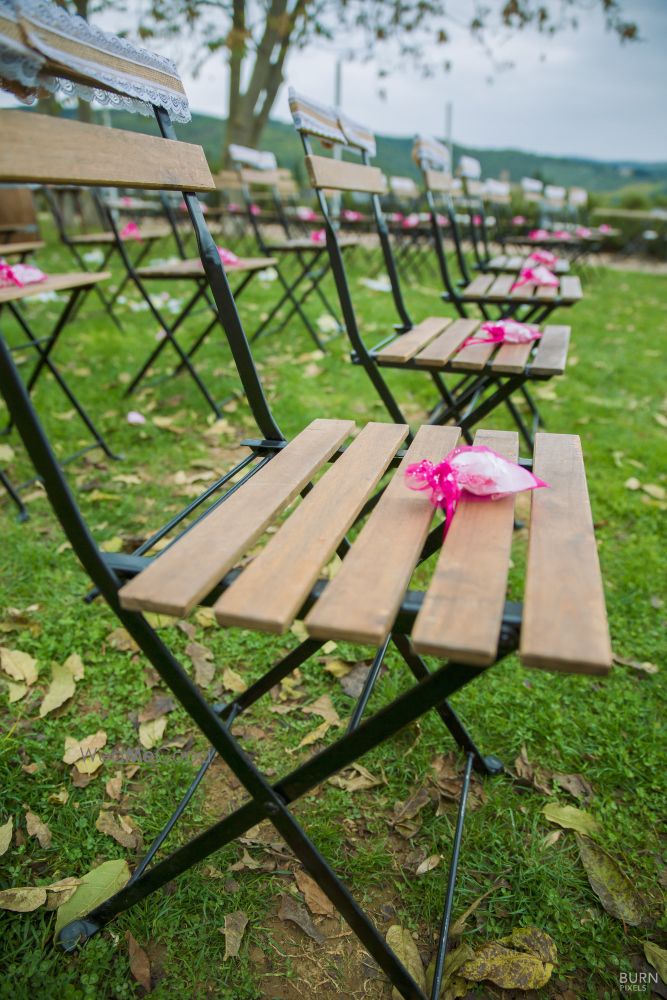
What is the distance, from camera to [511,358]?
1.87 m

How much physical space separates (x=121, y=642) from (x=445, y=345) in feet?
4.36

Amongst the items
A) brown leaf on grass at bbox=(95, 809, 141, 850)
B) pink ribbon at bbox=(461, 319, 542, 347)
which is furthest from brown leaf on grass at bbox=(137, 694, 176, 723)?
pink ribbon at bbox=(461, 319, 542, 347)

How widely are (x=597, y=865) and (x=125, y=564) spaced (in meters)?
1.07

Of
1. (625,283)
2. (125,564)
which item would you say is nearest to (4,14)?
(125,564)

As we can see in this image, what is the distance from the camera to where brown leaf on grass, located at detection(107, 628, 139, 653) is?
1744mm

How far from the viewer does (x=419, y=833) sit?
1.29m

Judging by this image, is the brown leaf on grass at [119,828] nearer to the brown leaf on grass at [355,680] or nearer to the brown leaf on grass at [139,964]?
the brown leaf on grass at [139,964]

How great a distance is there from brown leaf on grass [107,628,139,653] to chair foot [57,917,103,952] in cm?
74

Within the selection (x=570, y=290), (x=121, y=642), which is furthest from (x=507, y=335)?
(x=121, y=642)

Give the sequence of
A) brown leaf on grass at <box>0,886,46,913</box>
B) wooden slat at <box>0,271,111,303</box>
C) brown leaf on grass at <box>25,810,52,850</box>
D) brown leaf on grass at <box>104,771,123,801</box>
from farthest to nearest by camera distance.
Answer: wooden slat at <box>0,271,111,303</box> → brown leaf on grass at <box>104,771,123,801</box> → brown leaf on grass at <box>25,810,52,850</box> → brown leaf on grass at <box>0,886,46,913</box>

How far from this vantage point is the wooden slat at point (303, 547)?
73 cm

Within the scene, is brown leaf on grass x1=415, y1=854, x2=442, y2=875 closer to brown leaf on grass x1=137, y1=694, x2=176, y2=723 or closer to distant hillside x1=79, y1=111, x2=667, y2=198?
brown leaf on grass x1=137, y1=694, x2=176, y2=723

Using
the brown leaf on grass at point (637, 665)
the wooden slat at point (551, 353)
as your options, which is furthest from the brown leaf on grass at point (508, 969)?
the wooden slat at point (551, 353)

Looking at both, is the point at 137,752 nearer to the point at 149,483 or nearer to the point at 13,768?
the point at 13,768
